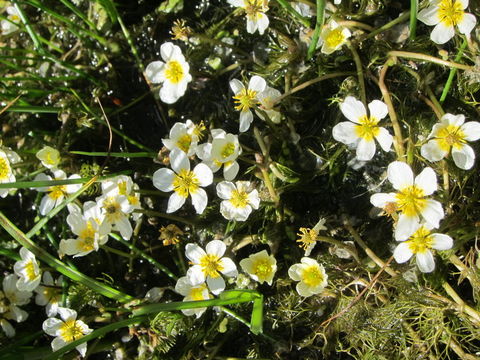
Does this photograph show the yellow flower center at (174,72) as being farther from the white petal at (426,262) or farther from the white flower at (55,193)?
the white petal at (426,262)

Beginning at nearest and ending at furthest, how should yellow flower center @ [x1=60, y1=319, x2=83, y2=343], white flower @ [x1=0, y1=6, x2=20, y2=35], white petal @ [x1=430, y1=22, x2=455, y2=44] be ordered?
1. white petal @ [x1=430, y1=22, x2=455, y2=44]
2. yellow flower center @ [x1=60, y1=319, x2=83, y2=343]
3. white flower @ [x1=0, y1=6, x2=20, y2=35]

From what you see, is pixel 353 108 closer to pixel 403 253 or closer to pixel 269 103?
pixel 269 103

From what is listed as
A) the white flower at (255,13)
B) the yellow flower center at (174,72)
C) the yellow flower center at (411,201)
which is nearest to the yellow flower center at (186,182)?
the yellow flower center at (174,72)

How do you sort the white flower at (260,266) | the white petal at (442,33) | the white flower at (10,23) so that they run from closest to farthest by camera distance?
the white petal at (442,33)
the white flower at (260,266)
the white flower at (10,23)

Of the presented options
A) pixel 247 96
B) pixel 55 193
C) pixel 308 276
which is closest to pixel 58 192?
pixel 55 193

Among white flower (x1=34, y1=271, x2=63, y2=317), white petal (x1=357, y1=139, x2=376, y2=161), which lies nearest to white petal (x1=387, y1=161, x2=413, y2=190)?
white petal (x1=357, y1=139, x2=376, y2=161)

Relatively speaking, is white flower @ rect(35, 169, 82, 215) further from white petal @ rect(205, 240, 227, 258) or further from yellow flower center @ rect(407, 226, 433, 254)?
yellow flower center @ rect(407, 226, 433, 254)

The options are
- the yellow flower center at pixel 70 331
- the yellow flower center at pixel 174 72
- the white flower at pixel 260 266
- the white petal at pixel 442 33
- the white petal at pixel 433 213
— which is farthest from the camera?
the yellow flower center at pixel 174 72
